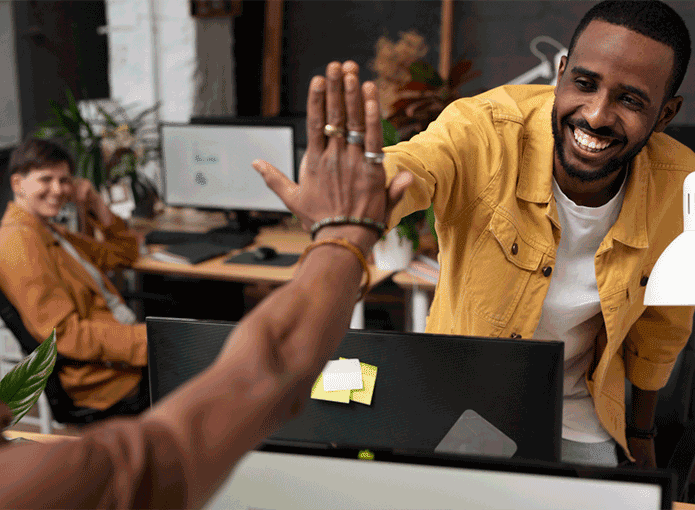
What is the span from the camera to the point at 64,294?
2061mm

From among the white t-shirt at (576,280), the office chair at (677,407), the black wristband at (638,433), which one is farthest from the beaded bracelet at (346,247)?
the office chair at (677,407)

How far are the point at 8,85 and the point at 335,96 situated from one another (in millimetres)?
4719

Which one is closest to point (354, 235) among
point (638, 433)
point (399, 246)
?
point (638, 433)

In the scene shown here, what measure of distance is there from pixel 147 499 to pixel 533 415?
582 mm

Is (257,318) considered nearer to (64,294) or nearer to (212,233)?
(64,294)

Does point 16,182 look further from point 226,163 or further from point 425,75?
point 425,75

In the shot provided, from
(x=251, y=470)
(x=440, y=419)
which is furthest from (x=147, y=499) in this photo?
(x=440, y=419)

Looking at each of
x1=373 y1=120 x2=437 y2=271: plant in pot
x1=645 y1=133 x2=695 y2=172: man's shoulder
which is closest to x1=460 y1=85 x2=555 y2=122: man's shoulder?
x1=645 y1=133 x2=695 y2=172: man's shoulder

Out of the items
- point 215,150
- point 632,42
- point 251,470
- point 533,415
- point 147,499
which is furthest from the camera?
point 215,150

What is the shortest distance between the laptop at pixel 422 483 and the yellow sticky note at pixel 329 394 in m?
0.20

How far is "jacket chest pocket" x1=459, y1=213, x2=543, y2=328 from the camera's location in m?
1.17

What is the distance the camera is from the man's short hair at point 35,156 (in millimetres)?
2293

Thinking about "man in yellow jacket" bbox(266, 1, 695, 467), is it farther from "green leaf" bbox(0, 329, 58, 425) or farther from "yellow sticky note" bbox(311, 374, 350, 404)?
"green leaf" bbox(0, 329, 58, 425)

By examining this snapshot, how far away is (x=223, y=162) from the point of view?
10.3 feet
